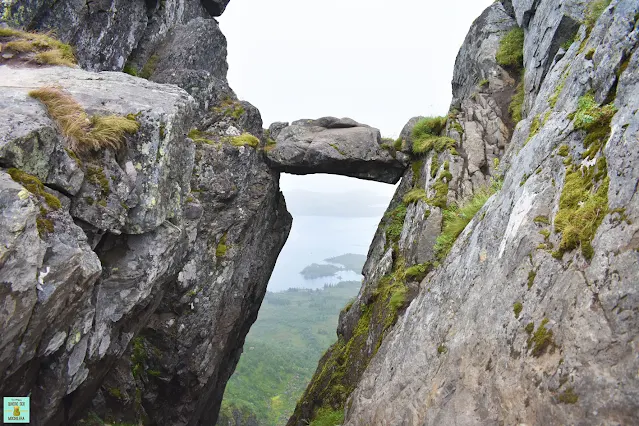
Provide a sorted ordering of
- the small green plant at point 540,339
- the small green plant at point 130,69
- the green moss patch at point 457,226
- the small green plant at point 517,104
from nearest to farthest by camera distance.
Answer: the small green plant at point 540,339 → the green moss patch at point 457,226 → the small green plant at point 517,104 → the small green plant at point 130,69

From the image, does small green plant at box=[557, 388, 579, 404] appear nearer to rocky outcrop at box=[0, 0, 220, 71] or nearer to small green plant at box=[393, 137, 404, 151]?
small green plant at box=[393, 137, 404, 151]

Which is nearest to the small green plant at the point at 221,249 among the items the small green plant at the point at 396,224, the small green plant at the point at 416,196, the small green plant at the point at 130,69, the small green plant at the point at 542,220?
the small green plant at the point at 396,224

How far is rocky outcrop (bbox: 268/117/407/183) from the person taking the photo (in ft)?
66.2

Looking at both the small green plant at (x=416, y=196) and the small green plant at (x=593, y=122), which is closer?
the small green plant at (x=593, y=122)

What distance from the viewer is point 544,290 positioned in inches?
225

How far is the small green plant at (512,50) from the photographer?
18500 mm

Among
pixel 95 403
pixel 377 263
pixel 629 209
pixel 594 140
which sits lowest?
pixel 95 403

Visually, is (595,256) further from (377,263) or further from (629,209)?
(377,263)

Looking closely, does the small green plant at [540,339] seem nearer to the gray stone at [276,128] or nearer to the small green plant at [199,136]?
the small green plant at [199,136]

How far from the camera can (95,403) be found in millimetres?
13594

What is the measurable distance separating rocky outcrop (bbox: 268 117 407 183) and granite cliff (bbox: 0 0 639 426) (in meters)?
1.34

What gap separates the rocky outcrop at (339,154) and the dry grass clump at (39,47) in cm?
1051

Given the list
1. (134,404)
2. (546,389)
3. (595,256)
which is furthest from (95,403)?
(595,256)

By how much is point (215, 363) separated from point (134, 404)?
4021mm
